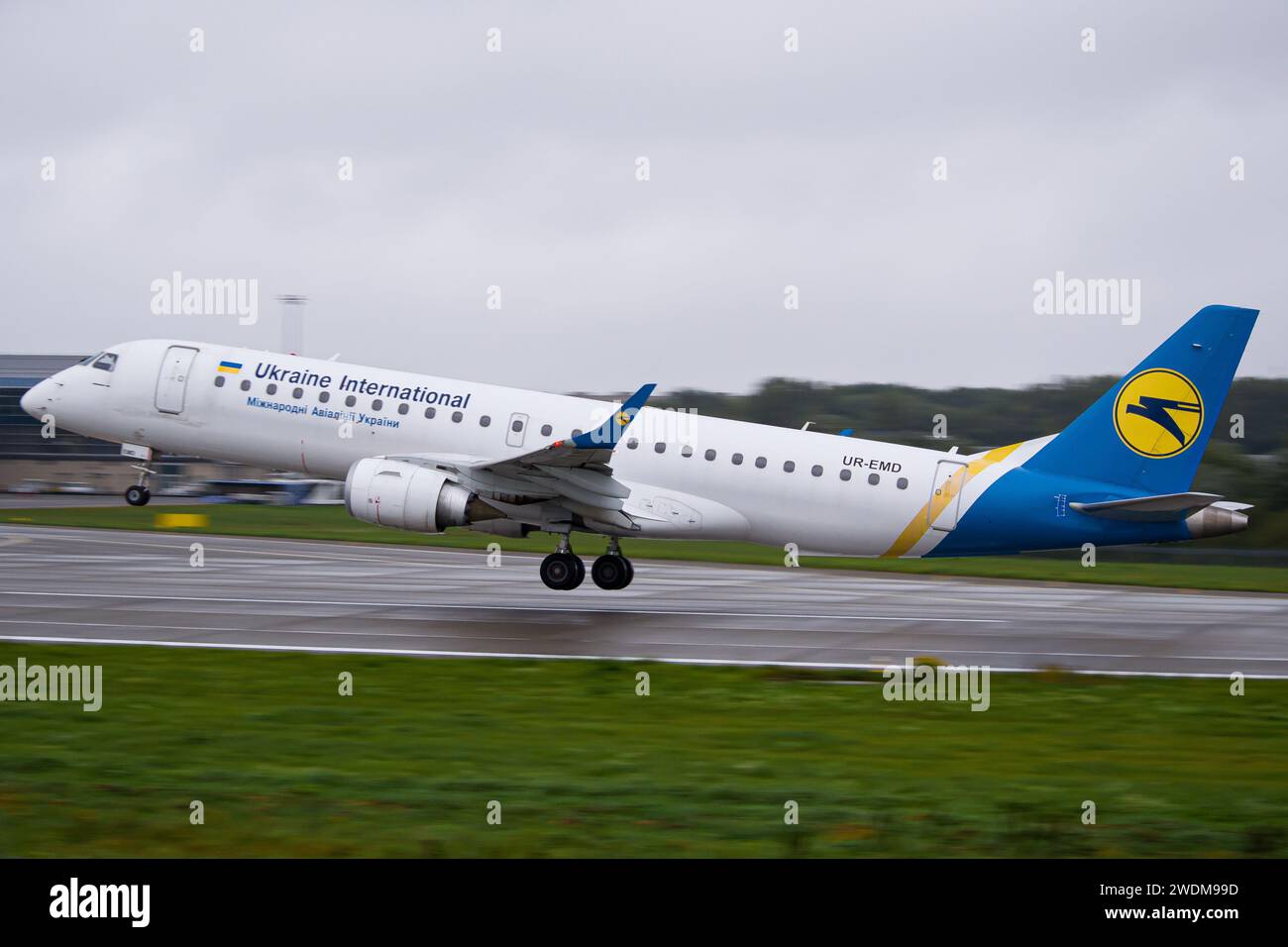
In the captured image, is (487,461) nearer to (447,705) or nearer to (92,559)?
(447,705)

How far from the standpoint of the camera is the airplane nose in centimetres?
2942

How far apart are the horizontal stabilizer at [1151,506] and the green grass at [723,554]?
13997 mm

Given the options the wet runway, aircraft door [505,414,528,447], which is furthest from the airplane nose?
aircraft door [505,414,528,447]

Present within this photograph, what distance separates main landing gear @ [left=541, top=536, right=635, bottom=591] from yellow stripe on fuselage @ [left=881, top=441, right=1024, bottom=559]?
5488mm

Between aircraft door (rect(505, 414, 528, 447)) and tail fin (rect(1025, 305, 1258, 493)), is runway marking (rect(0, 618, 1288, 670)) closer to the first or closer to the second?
tail fin (rect(1025, 305, 1258, 493))

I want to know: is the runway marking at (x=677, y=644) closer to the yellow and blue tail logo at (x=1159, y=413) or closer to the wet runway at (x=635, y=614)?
the wet runway at (x=635, y=614)

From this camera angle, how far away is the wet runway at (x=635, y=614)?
66.0 feet

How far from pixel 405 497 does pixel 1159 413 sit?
47.9 ft

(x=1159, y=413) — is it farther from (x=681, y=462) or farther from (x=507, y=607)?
(x=507, y=607)

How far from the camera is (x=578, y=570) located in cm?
2612

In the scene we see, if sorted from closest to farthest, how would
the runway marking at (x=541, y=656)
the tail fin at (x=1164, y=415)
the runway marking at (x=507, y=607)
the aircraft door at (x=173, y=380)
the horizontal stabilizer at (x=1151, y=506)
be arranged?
the runway marking at (x=541, y=656) < the horizontal stabilizer at (x=1151, y=506) < the tail fin at (x=1164, y=415) < the runway marking at (x=507, y=607) < the aircraft door at (x=173, y=380)

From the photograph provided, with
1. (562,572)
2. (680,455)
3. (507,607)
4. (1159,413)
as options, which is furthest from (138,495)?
(1159,413)

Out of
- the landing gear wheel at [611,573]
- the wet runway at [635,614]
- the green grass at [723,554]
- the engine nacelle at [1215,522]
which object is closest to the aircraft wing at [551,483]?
the landing gear wheel at [611,573]
